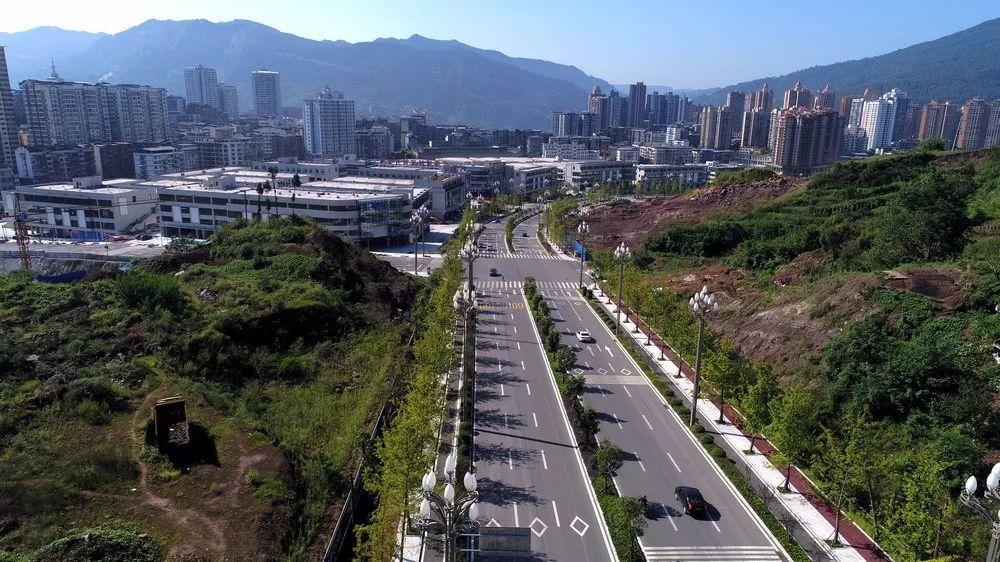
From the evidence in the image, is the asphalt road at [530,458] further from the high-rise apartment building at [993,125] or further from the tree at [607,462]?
the high-rise apartment building at [993,125]

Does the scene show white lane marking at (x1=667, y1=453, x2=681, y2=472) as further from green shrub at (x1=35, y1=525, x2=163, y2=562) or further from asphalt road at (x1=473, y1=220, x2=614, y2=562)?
green shrub at (x1=35, y1=525, x2=163, y2=562)

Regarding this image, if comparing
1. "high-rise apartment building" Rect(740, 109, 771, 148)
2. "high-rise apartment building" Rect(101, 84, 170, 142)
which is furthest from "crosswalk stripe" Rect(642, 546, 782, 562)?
"high-rise apartment building" Rect(740, 109, 771, 148)

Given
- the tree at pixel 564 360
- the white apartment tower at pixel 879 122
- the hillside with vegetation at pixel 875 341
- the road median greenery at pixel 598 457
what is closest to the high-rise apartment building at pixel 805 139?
the white apartment tower at pixel 879 122

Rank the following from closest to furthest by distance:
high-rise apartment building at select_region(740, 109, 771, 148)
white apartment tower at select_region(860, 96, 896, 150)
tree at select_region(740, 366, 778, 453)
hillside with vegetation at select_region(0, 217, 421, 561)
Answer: hillside with vegetation at select_region(0, 217, 421, 561), tree at select_region(740, 366, 778, 453), high-rise apartment building at select_region(740, 109, 771, 148), white apartment tower at select_region(860, 96, 896, 150)

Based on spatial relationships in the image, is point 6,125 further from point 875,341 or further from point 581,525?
point 875,341

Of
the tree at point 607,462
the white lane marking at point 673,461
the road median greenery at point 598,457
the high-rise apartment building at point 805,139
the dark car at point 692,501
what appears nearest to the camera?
the road median greenery at point 598,457

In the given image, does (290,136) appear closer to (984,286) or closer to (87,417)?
(87,417)
